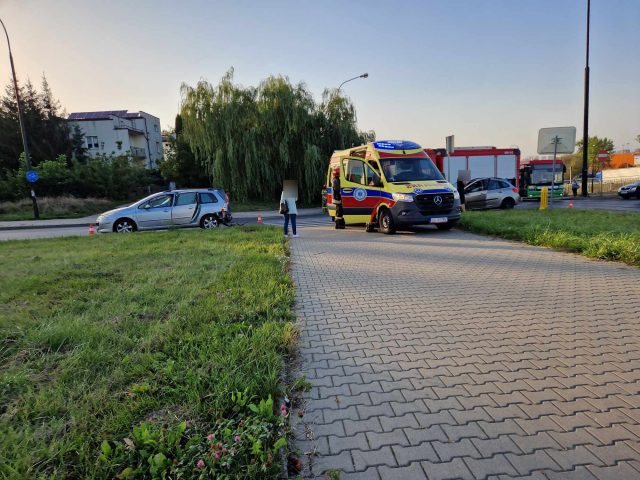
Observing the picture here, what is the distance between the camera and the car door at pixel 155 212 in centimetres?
1503

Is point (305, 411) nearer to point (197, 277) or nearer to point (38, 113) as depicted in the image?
point (197, 277)

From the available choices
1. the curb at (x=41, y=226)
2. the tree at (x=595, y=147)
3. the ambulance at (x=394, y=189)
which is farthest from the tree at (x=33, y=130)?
the tree at (x=595, y=147)

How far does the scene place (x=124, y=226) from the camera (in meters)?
14.9

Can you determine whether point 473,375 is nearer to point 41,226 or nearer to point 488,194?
point 488,194

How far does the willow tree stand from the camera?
2658 centimetres

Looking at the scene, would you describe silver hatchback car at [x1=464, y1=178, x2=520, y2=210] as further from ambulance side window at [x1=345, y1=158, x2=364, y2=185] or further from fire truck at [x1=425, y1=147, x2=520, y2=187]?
ambulance side window at [x1=345, y1=158, x2=364, y2=185]

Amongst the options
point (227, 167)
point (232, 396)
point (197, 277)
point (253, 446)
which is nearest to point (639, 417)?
point (253, 446)

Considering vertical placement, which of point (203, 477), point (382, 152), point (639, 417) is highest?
point (382, 152)

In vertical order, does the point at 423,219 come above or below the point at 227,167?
below

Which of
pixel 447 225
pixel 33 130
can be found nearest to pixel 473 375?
pixel 447 225

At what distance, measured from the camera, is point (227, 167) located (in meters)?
26.8

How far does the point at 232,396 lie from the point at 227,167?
994 inches

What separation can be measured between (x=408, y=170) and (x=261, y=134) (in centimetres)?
1653

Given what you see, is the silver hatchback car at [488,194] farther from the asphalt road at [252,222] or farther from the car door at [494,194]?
the asphalt road at [252,222]
